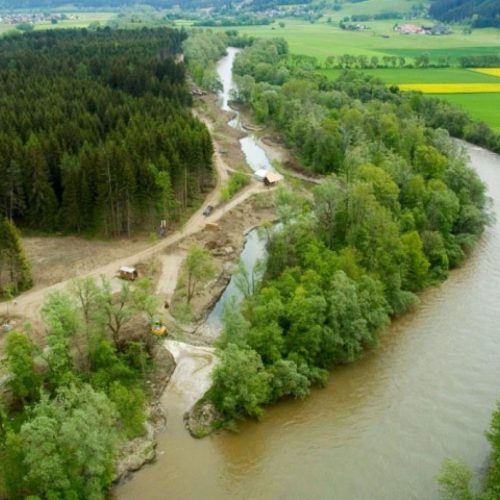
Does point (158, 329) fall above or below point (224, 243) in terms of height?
above

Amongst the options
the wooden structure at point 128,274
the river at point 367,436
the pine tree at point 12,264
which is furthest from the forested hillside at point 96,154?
the river at point 367,436

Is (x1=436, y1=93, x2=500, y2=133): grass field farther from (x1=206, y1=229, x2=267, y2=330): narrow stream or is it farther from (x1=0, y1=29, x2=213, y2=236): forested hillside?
(x1=206, y1=229, x2=267, y2=330): narrow stream

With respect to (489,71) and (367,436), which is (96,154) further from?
(489,71)

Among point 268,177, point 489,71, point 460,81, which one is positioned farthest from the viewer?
point 489,71

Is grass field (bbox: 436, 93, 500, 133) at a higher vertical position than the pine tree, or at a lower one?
lower

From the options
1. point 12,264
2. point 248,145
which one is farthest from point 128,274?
point 248,145

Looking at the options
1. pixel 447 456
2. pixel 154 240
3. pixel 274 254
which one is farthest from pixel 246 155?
pixel 447 456

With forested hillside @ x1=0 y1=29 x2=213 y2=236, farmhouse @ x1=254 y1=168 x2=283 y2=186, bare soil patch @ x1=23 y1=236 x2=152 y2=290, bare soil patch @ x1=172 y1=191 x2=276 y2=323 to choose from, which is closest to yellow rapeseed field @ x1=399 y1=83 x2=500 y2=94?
forested hillside @ x1=0 y1=29 x2=213 y2=236

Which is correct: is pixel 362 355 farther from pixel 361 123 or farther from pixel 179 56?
pixel 179 56
